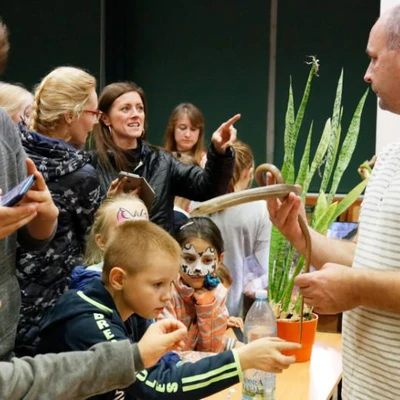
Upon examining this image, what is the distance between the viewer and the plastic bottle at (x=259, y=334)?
2064 mm

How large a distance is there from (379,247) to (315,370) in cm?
97

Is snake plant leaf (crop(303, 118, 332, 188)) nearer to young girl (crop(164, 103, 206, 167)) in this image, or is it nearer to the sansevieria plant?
the sansevieria plant

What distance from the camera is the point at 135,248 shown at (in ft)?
5.88

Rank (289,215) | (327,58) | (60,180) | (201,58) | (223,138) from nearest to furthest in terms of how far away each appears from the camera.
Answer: (289,215) < (60,180) < (223,138) < (327,58) < (201,58)

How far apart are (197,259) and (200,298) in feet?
0.51

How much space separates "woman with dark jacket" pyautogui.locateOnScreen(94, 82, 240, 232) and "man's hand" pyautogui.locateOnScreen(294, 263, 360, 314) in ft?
5.03

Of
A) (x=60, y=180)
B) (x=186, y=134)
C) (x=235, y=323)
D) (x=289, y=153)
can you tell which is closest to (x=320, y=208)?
(x=289, y=153)

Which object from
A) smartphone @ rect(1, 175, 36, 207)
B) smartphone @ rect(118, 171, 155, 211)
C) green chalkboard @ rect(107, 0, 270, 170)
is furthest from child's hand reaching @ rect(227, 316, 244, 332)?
green chalkboard @ rect(107, 0, 270, 170)

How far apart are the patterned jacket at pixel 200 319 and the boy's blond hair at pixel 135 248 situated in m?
0.73

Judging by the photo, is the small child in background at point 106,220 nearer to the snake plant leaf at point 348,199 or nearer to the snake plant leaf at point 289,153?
the snake plant leaf at point 289,153

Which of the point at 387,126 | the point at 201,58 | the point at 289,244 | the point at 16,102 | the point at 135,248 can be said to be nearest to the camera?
the point at 135,248

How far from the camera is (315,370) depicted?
2.50 meters

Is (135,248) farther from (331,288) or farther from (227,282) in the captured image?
(227,282)

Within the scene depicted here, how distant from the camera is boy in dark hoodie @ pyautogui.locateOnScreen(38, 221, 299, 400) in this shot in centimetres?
168
